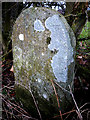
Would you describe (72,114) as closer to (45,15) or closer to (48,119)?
(48,119)

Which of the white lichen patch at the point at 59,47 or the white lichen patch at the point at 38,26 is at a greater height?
the white lichen patch at the point at 38,26

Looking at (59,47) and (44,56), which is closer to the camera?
(59,47)

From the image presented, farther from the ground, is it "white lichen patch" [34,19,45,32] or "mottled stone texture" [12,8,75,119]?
"white lichen patch" [34,19,45,32]

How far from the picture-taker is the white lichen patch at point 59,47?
1.00 metres

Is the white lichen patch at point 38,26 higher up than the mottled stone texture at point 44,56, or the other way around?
the white lichen patch at point 38,26

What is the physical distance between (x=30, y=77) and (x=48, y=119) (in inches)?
20.9

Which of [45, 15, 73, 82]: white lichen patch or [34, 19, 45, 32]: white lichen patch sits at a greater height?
[34, 19, 45, 32]: white lichen patch

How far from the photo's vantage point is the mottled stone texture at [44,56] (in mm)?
1019

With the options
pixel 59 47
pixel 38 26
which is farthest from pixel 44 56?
pixel 38 26

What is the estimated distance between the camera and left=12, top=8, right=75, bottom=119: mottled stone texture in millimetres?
1019

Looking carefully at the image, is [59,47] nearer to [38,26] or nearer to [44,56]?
[44,56]

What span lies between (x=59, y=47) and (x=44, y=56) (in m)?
0.19

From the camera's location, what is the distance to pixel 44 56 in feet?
3.68

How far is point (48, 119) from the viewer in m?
1.28
